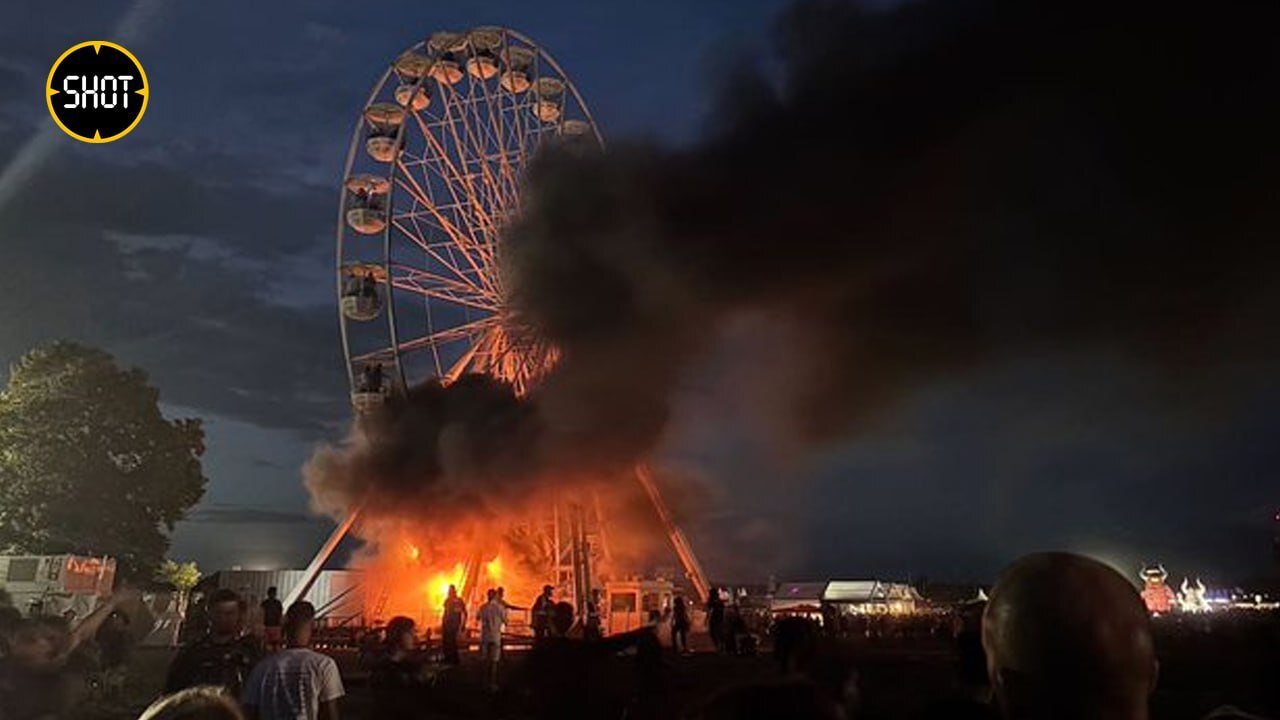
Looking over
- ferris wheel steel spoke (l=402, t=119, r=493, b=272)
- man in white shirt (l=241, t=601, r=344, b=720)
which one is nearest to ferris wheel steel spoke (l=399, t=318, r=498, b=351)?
ferris wheel steel spoke (l=402, t=119, r=493, b=272)

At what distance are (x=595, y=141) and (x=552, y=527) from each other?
498 inches

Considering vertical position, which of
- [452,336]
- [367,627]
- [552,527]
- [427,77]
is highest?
[427,77]

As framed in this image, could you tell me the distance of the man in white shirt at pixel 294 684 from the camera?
4805 mm

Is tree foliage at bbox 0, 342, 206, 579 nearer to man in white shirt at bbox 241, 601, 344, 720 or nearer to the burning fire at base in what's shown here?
the burning fire at base

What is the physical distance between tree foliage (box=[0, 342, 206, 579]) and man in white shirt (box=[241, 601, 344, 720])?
2887 cm

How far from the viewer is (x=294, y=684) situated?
4.84 meters

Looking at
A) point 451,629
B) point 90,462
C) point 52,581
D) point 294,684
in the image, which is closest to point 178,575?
point 90,462

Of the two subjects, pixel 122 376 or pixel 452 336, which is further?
pixel 122 376

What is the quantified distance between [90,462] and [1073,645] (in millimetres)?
34546

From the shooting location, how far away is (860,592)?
2046 inches

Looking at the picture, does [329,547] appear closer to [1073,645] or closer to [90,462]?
[90,462]

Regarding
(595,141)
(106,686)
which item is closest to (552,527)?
(595,141)

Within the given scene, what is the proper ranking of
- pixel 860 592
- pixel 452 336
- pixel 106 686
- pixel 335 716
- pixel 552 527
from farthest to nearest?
pixel 860 592 < pixel 552 527 < pixel 452 336 < pixel 106 686 < pixel 335 716

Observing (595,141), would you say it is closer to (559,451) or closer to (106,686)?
(559,451)
